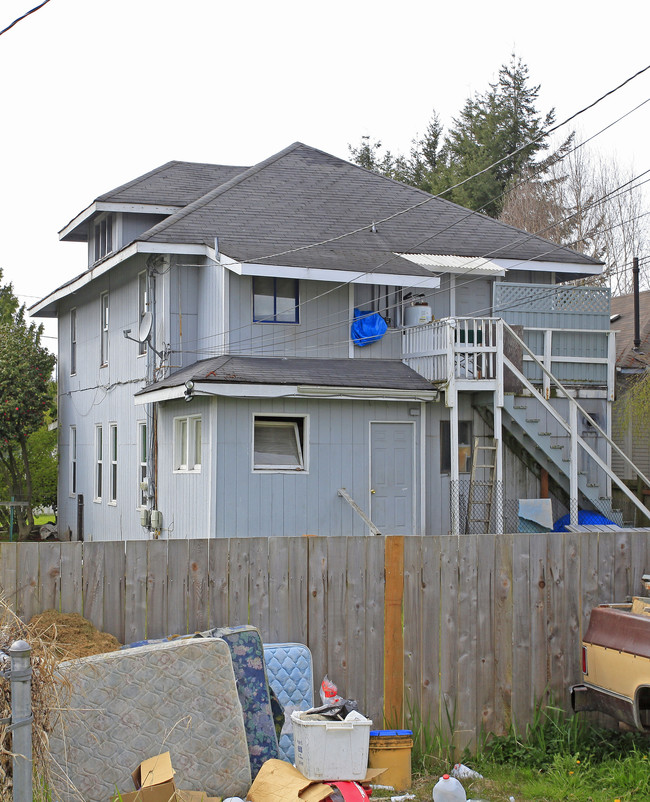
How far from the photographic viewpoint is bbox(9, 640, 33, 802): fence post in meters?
3.93

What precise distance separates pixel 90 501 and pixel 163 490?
5902 mm

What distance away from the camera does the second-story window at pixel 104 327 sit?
21297mm

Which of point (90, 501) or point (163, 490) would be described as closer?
point (163, 490)

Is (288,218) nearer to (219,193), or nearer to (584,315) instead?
(219,193)

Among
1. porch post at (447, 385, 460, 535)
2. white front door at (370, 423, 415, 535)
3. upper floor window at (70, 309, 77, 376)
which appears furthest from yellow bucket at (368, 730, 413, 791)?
upper floor window at (70, 309, 77, 376)

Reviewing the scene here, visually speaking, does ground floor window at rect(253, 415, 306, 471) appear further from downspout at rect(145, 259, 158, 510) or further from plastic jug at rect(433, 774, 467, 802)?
plastic jug at rect(433, 774, 467, 802)

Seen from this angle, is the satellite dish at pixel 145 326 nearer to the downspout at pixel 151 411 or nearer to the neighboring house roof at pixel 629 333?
the downspout at pixel 151 411

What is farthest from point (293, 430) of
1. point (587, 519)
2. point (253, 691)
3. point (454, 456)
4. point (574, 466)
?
point (253, 691)

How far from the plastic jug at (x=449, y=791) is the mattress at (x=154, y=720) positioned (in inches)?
46.8

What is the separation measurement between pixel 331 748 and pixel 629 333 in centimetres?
2287

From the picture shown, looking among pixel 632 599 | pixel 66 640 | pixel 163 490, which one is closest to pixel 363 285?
pixel 163 490

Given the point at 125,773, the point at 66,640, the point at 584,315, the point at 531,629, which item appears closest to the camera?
the point at 125,773

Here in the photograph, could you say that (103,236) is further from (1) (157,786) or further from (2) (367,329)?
(1) (157,786)

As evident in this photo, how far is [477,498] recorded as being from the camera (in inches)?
651
